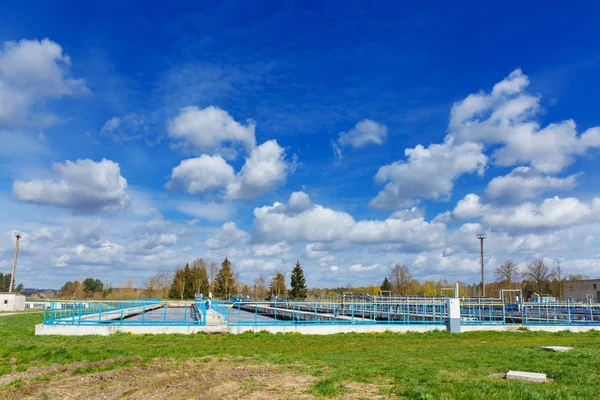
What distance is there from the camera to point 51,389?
10.0 meters

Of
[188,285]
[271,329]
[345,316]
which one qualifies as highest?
[188,285]

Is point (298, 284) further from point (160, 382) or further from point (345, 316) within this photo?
point (160, 382)

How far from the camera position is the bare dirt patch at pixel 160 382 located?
955cm

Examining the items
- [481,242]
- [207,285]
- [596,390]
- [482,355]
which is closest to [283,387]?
[596,390]

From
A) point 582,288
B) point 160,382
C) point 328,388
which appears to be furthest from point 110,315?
point 582,288

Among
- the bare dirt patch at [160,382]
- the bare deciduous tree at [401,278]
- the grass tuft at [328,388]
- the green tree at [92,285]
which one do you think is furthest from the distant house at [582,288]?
the green tree at [92,285]

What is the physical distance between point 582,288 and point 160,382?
79.6 m

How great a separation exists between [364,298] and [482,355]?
36562 mm

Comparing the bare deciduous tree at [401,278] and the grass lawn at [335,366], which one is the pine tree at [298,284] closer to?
the bare deciduous tree at [401,278]

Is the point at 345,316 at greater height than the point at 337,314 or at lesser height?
lesser

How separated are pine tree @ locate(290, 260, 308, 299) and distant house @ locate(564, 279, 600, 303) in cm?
4361

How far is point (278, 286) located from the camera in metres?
94.4

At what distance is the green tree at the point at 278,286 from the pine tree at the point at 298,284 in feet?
10.0

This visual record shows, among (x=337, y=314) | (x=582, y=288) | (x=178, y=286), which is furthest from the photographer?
(x=178, y=286)
